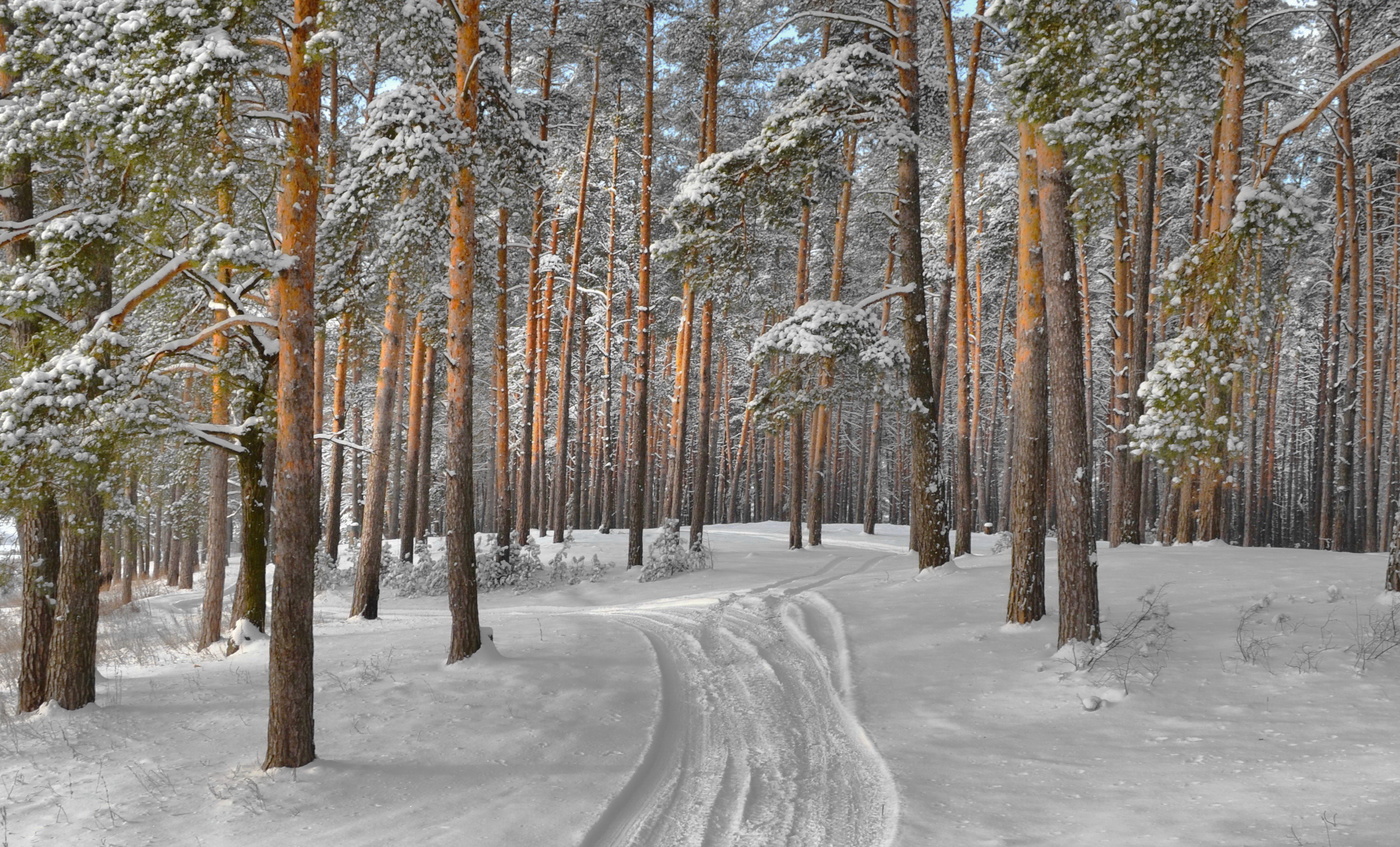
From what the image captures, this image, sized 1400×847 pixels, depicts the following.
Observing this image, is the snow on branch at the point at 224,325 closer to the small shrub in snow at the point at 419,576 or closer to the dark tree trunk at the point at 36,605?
the dark tree trunk at the point at 36,605

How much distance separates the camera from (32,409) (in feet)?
19.8

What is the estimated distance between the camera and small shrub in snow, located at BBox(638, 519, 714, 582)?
15.2 metres

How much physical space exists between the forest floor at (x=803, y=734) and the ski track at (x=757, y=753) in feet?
0.09

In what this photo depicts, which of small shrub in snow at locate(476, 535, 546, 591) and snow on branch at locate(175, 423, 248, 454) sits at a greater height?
snow on branch at locate(175, 423, 248, 454)

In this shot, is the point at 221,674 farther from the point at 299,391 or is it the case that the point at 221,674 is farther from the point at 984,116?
the point at 984,116

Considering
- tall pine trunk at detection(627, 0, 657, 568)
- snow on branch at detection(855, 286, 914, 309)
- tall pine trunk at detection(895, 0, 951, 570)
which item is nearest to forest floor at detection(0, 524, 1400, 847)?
tall pine trunk at detection(895, 0, 951, 570)

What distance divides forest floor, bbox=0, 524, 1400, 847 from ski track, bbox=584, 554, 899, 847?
3 centimetres

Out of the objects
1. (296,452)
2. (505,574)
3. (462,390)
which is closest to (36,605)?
(296,452)

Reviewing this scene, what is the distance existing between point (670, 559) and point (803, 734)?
9273 mm

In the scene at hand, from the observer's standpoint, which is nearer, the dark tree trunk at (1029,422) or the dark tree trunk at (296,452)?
the dark tree trunk at (296,452)

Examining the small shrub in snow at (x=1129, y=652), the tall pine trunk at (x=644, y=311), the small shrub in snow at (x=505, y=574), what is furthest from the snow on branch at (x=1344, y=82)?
the small shrub in snow at (x=505, y=574)

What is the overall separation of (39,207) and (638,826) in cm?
1596

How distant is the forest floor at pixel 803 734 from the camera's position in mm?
4602

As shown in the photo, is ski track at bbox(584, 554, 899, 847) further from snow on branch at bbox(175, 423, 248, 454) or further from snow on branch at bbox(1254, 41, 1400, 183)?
snow on branch at bbox(1254, 41, 1400, 183)
